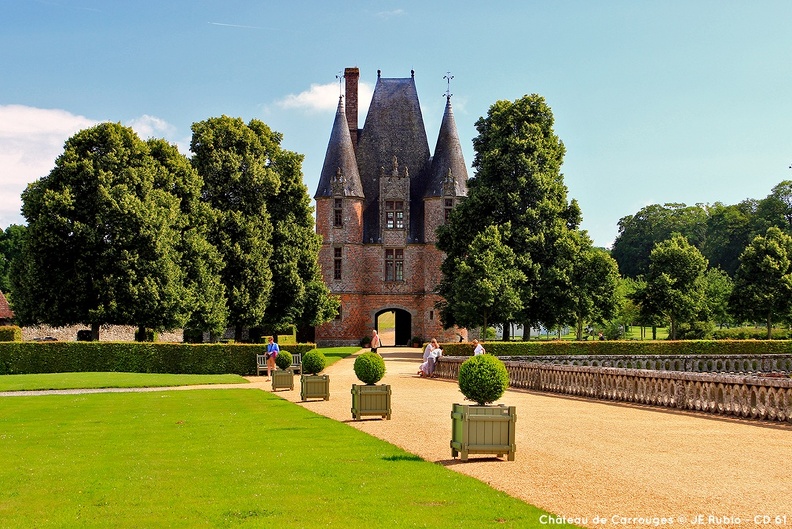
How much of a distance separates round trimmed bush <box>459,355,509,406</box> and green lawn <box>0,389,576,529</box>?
1.46 meters

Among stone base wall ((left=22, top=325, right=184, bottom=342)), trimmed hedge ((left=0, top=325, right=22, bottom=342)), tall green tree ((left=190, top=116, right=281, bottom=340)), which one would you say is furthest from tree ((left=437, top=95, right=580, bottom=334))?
trimmed hedge ((left=0, top=325, right=22, bottom=342))

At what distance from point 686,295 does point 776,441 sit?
1692 inches

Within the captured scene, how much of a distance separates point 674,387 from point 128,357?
24.8 meters

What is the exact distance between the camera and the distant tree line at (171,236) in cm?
3972

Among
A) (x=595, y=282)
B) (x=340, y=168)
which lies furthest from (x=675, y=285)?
(x=340, y=168)

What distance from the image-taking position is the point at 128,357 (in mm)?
37344

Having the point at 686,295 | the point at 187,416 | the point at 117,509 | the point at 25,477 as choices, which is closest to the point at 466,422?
the point at 117,509

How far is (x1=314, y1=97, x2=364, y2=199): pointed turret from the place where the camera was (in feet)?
210

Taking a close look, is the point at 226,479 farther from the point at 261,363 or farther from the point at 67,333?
the point at 67,333

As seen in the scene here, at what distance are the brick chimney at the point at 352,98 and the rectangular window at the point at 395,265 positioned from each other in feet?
31.9

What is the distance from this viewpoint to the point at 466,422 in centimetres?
1237

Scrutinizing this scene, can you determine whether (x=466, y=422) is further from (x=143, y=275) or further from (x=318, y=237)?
(x=318, y=237)

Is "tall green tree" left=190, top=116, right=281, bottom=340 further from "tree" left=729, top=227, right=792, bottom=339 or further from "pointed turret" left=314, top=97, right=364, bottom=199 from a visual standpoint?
"tree" left=729, top=227, right=792, bottom=339

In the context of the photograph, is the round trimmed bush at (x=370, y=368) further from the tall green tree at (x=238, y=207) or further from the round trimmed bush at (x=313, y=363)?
the tall green tree at (x=238, y=207)
